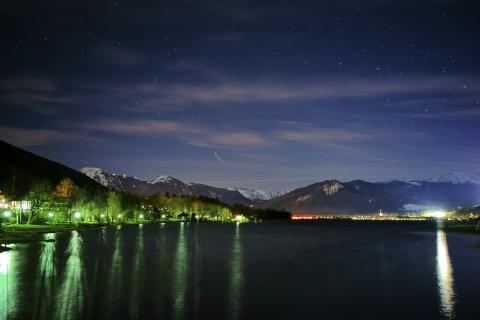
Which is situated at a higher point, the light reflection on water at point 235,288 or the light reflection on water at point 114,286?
the light reflection on water at point 114,286

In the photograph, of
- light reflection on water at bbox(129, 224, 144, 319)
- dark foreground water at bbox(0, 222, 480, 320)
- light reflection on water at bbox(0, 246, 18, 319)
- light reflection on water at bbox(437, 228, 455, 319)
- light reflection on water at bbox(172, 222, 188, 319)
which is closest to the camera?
light reflection on water at bbox(0, 246, 18, 319)

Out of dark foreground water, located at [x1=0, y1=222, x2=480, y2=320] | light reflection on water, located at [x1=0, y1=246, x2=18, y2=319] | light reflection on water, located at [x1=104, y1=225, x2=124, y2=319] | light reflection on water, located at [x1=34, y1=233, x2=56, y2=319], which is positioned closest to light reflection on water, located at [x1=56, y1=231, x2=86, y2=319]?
dark foreground water, located at [x1=0, y1=222, x2=480, y2=320]

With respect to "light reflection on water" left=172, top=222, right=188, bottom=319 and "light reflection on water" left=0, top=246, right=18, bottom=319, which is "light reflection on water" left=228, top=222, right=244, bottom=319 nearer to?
"light reflection on water" left=172, top=222, right=188, bottom=319

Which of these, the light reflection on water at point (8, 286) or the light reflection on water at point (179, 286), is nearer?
the light reflection on water at point (8, 286)

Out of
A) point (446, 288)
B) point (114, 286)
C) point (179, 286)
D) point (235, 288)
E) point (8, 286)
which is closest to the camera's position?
point (8, 286)

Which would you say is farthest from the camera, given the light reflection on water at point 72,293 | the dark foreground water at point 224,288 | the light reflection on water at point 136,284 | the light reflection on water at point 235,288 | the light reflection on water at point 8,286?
the light reflection on water at point 235,288

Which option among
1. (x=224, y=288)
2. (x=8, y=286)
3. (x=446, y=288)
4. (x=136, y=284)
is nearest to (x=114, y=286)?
(x=136, y=284)

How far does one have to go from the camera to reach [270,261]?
204ft

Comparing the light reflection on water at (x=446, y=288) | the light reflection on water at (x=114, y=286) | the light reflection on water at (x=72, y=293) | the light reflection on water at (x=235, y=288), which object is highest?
the light reflection on water at (x=72, y=293)

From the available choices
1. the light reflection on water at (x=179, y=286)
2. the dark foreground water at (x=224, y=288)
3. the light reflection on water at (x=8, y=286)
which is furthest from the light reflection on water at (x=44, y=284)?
the light reflection on water at (x=179, y=286)

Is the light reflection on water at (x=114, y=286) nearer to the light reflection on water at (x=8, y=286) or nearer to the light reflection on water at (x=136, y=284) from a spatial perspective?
the light reflection on water at (x=136, y=284)

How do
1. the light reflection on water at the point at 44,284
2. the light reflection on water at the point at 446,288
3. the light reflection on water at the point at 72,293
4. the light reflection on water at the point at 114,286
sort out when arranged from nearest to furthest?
the light reflection on water at the point at 72,293, the light reflection on water at the point at 44,284, the light reflection on water at the point at 114,286, the light reflection on water at the point at 446,288

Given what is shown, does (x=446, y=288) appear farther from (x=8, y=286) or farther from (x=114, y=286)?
(x=8, y=286)

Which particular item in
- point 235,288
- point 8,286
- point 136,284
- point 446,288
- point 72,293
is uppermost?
point 8,286
